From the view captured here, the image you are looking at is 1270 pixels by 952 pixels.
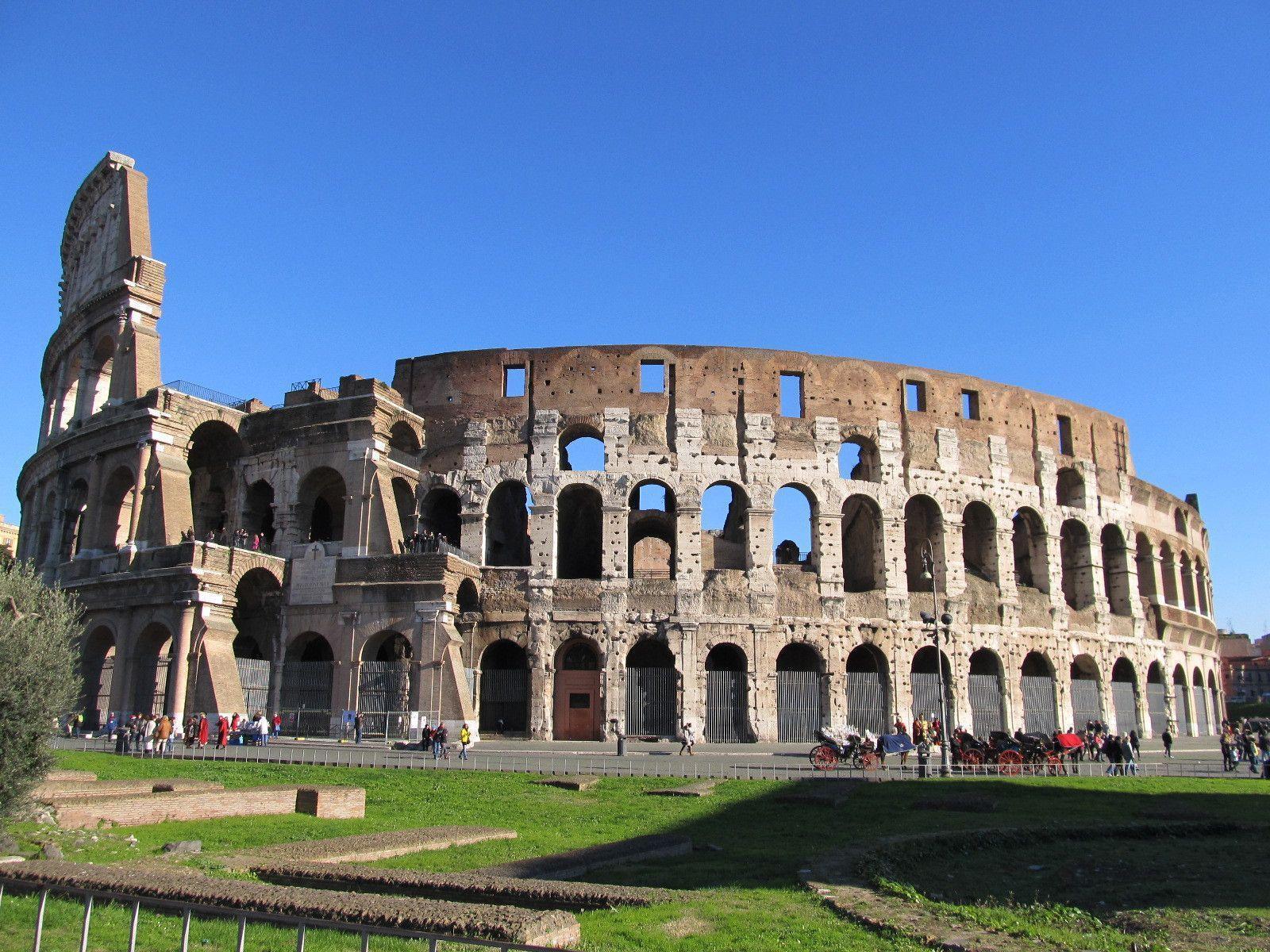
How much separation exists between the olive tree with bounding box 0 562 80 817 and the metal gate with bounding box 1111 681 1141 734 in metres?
34.2

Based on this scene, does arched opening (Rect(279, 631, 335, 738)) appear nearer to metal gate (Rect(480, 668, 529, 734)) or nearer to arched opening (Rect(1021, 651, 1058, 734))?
metal gate (Rect(480, 668, 529, 734))

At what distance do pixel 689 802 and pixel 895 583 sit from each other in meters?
17.7

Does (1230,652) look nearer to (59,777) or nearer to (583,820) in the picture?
(583,820)

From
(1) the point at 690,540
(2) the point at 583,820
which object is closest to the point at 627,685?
(1) the point at 690,540

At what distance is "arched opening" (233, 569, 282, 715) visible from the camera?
94.0 feet

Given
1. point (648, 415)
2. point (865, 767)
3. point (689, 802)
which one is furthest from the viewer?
point (648, 415)

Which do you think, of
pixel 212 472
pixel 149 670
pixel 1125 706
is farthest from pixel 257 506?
pixel 1125 706

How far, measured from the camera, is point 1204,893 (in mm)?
9469

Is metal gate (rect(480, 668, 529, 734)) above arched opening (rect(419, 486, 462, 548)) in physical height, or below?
below

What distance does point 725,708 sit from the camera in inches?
1178

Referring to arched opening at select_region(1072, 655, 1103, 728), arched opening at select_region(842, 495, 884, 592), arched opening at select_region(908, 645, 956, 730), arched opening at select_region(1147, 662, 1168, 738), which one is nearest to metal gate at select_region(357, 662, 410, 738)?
arched opening at select_region(842, 495, 884, 592)

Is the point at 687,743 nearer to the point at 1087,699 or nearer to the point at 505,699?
the point at 505,699

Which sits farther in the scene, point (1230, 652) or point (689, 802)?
point (1230, 652)

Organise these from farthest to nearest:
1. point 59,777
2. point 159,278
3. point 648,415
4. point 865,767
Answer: point 159,278 → point 648,415 → point 865,767 → point 59,777
